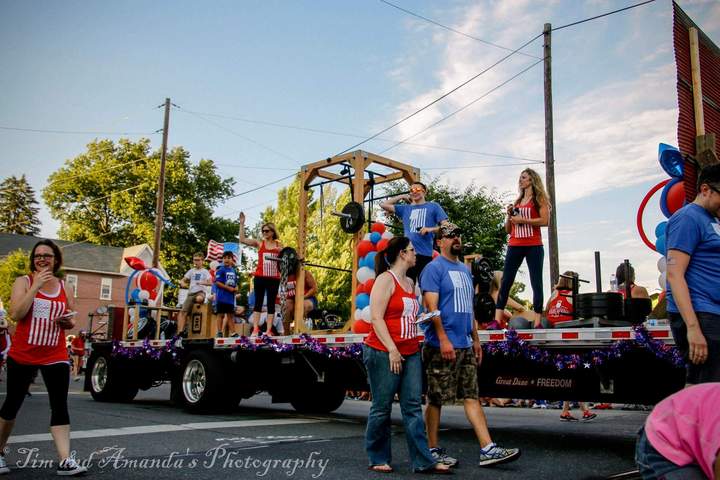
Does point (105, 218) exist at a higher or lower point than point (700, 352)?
higher

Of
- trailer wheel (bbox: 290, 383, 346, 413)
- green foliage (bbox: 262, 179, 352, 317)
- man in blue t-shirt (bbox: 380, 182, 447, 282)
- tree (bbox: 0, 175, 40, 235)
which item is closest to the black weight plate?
man in blue t-shirt (bbox: 380, 182, 447, 282)

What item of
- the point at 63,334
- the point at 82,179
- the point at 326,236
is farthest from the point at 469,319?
the point at 82,179

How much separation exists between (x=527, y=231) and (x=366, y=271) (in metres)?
2.27

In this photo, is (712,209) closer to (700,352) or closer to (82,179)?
(700,352)

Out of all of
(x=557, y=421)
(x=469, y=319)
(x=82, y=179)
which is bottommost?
(x=557, y=421)

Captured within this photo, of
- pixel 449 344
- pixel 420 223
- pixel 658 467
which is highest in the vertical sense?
pixel 420 223

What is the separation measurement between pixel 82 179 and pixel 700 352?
45629 millimetres

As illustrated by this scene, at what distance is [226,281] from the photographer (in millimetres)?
10273

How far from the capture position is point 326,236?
112 feet

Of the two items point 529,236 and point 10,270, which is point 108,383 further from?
point 10,270

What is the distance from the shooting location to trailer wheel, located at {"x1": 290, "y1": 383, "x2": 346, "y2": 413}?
9.77 metres

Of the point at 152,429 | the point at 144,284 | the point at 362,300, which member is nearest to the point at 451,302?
the point at 362,300

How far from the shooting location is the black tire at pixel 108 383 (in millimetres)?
10914

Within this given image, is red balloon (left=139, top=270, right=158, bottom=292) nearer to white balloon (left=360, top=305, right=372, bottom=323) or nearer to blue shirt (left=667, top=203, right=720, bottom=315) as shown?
white balloon (left=360, top=305, right=372, bottom=323)
